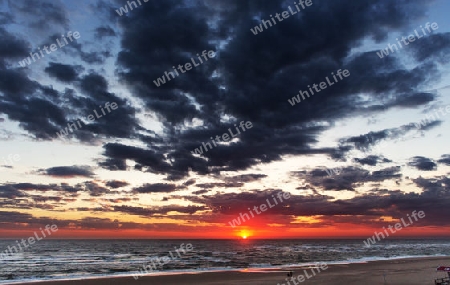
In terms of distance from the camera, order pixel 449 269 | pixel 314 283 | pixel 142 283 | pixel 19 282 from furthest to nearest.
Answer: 1. pixel 19 282
2. pixel 142 283
3. pixel 314 283
4. pixel 449 269

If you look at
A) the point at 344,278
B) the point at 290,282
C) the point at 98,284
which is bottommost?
the point at 344,278

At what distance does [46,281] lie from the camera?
156ft

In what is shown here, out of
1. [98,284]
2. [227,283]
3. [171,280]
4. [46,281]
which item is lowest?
[227,283]

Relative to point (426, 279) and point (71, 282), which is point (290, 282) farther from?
point (71, 282)

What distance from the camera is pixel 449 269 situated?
32.0 m

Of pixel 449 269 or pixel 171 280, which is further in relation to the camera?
pixel 171 280

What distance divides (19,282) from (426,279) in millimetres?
50971

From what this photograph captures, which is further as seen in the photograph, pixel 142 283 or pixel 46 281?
pixel 46 281

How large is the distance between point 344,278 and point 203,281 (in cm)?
1815

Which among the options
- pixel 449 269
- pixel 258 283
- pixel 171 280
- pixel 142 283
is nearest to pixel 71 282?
pixel 142 283

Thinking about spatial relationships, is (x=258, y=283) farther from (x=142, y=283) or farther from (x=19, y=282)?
(x=19, y=282)

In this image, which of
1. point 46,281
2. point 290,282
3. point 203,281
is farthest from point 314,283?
point 46,281

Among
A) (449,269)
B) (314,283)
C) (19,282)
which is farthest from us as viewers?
(19,282)

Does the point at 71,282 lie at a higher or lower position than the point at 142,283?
higher
